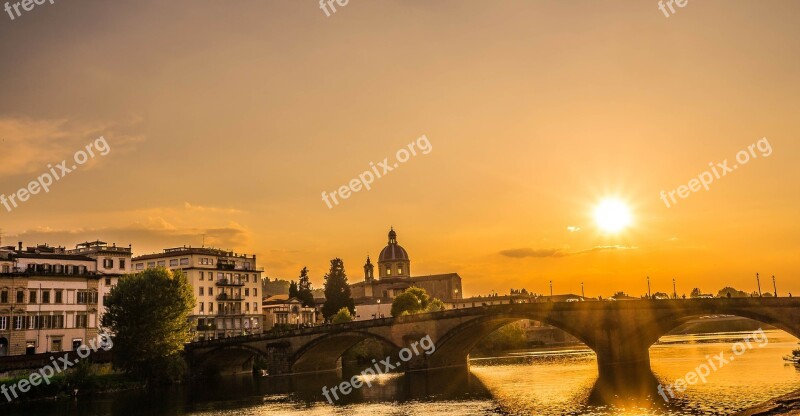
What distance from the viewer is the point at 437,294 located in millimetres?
198375

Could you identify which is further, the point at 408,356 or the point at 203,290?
the point at 203,290

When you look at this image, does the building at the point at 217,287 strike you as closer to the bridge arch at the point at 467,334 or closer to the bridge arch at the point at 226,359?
the bridge arch at the point at 226,359

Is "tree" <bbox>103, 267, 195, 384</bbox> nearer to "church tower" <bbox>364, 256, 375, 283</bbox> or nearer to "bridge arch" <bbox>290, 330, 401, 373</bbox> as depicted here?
"bridge arch" <bbox>290, 330, 401, 373</bbox>

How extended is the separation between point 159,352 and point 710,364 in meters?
66.0

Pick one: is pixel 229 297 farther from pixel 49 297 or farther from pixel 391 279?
pixel 391 279

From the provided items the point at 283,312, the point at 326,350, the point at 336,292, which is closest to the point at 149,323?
the point at 326,350

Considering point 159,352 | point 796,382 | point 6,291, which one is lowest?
point 796,382

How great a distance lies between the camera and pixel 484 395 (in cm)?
6294

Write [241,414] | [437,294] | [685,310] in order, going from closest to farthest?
[241,414]
[685,310]
[437,294]

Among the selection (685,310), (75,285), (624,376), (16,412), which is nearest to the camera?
(16,412)

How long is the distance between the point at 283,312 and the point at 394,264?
52136 millimetres

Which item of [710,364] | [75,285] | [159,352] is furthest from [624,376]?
[75,285]

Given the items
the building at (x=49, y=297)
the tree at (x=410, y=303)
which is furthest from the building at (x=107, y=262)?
the tree at (x=410, y=303)

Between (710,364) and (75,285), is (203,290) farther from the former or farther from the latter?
(710,364)
